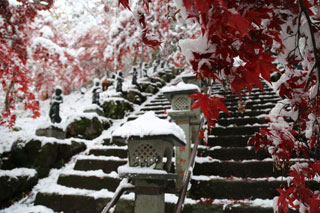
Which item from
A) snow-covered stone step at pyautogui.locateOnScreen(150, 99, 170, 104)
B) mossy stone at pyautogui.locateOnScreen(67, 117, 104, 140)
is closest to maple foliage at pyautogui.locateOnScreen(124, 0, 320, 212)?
mossy stone at pyautogui.locateOnScreen(67, 117, 104, 140)

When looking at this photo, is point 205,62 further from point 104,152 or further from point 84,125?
point 84,125

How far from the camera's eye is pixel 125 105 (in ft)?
26.2

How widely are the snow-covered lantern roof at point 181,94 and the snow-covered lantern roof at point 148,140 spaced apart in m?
1.59

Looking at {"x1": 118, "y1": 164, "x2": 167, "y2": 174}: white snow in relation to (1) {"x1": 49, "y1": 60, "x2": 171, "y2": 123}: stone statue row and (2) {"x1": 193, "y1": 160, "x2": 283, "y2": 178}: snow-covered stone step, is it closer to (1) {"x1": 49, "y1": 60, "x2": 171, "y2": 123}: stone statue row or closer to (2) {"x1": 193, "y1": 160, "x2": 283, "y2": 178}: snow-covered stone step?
(2) {"x1": 193, "y1": 160, "x2": 283, "y2": 178}: snow-covered stone step

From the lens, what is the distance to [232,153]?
4.35 metres

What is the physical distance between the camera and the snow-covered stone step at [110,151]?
515 centimetres

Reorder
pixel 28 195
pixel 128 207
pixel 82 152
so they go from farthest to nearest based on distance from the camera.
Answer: pixel 82 152 → pixel 28 195 → pixel 128 207

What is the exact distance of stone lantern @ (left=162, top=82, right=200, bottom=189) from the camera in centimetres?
380

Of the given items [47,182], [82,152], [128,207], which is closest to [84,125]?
[82,152]

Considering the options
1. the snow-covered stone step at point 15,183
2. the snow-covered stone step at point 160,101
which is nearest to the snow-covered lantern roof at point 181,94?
the snow-covered stone step at point 15,183

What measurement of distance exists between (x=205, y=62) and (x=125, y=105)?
708 cm

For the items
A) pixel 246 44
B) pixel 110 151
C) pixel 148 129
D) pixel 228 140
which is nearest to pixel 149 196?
pixel 148 129

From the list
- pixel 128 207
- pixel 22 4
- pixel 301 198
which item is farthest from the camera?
pixel 22 4

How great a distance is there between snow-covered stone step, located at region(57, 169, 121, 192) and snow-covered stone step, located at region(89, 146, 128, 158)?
630mm
